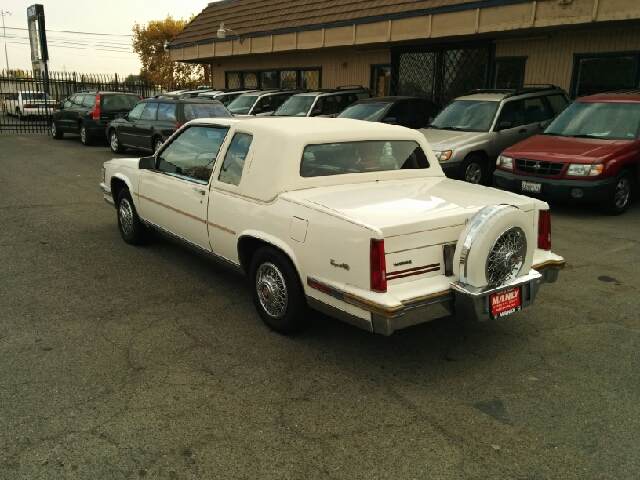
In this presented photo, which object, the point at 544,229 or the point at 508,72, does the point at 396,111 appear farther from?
the point at 544,229

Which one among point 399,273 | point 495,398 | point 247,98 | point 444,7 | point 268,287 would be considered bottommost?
point 495,398

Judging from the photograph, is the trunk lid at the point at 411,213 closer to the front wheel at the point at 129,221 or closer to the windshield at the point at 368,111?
the front wheel at the point at 129,221

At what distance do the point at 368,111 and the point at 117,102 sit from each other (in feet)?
29.0

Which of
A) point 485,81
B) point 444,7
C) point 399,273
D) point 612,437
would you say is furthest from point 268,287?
point 485,81

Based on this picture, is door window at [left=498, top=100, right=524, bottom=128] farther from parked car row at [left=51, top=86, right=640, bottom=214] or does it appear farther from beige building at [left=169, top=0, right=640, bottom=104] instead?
beige building at [left=169, top=0, right=640, bottom=104]

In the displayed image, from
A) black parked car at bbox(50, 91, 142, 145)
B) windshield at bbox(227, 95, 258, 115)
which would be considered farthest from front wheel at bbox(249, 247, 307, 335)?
black parked car at bbox(50, 91, 142, 145)

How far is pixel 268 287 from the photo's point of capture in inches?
168

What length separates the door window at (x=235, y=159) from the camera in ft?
15.1

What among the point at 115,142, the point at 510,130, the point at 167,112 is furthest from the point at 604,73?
the point at 115,142

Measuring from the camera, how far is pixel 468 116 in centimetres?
1090

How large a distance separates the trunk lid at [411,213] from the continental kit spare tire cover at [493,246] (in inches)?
5.5

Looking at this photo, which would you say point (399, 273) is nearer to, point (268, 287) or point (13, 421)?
point (268, 287)

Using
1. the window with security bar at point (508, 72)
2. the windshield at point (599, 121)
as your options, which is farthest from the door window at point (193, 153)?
the window with security bar at point (508, 72)

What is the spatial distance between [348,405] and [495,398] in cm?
92
